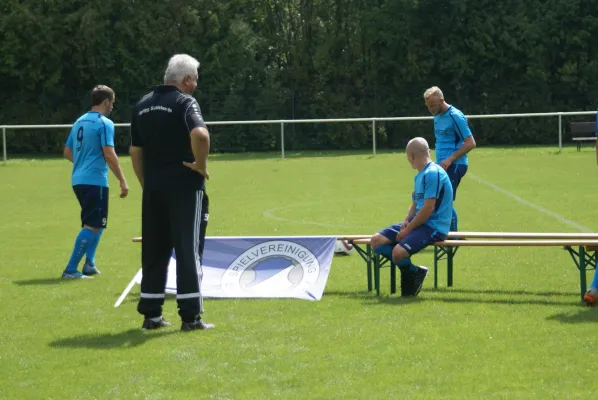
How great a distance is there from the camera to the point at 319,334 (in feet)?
26.1

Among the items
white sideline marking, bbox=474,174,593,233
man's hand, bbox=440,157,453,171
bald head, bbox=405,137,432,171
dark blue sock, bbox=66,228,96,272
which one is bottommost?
white sideline marking, bbox=474,174,593,233

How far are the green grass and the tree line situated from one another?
21.0m

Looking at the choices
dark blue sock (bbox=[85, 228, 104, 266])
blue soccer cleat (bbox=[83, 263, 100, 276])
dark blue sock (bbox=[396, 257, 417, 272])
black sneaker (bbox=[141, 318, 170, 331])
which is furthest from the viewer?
blue soccer cleat (bbox=[83, 263, 100, 276])

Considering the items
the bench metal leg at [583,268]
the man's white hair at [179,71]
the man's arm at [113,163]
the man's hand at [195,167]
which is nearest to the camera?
the man's hand at [195,167]

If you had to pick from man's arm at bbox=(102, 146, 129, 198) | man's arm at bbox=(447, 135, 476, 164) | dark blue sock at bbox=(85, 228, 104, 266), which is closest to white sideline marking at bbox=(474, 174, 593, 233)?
man's arm at bbox=(447, 135, 476, 164)

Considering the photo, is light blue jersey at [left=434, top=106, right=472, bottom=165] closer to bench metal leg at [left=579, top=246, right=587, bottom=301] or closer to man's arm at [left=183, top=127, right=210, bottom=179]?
bench metal leg at [left=579, top=246, right=587, bottom=301]

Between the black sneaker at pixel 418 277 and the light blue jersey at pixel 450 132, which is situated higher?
the light blue jersey at pixel 450 132

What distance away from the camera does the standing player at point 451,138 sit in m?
12.3

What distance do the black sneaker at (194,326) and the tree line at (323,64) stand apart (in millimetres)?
27811

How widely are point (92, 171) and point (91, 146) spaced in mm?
254

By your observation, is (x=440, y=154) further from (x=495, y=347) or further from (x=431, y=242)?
(x=495, y=347)

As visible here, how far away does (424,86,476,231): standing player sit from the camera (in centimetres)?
1229

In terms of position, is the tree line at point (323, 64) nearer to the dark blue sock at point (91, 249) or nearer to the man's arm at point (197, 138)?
the dark blue sock at point (91, 249)

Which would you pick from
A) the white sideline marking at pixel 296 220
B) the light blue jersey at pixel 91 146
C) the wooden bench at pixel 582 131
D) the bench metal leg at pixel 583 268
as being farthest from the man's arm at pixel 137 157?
the wooden bench at pixel 582 131
